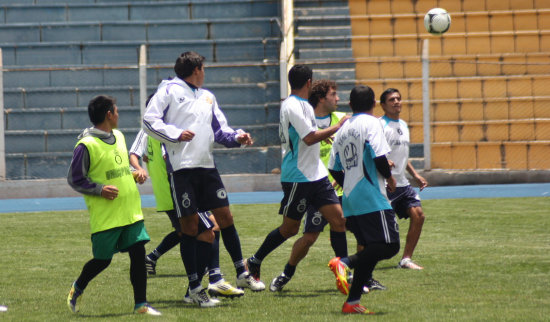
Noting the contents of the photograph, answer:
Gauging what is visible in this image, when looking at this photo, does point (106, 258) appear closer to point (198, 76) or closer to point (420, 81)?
point (198, 76)

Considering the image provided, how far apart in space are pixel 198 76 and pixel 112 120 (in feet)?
2.74

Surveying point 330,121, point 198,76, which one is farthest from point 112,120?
point 330,121

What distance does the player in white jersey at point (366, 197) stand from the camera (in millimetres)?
6633

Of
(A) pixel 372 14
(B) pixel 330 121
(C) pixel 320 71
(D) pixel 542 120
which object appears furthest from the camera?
(A) pixel 372 14

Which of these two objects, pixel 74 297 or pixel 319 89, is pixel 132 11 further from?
pixel 74 297

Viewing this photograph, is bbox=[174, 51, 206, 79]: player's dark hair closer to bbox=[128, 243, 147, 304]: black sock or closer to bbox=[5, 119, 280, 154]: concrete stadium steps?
bbox=[128, 243, 147, 304]: black sock

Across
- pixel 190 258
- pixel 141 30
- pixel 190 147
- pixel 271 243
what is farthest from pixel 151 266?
pixel 141 30

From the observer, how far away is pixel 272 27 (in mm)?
21094

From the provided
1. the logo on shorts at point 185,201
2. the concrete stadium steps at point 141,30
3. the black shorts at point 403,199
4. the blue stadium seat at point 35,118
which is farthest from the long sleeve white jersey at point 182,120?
the concrete stadium steps at point 141,30

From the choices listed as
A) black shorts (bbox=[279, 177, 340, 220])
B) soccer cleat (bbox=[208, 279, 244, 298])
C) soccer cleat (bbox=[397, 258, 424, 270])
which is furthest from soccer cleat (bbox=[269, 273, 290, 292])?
soccer cleat (bbox=[397, 258, 424, 270])

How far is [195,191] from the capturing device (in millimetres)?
7234

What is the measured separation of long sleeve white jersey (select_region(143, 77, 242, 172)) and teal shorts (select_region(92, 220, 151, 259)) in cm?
64

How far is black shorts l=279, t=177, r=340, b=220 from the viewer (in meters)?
7.70

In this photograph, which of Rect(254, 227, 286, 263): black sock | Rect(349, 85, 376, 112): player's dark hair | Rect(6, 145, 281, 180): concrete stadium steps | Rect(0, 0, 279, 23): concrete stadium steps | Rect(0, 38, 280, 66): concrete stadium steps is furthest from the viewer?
Rect(0, 0, 279, 23): concrete stadium steps
